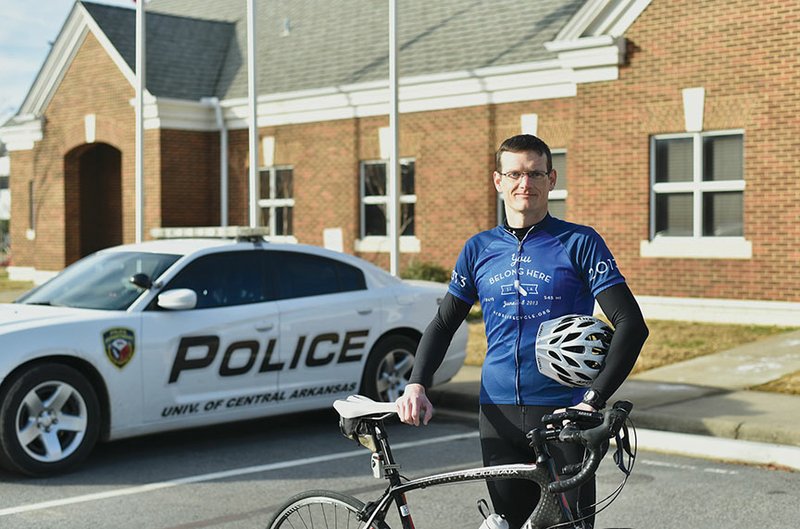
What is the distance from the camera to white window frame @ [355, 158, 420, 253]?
20.3 m

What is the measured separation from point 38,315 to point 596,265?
5.25 meters

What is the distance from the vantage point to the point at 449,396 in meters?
10.5

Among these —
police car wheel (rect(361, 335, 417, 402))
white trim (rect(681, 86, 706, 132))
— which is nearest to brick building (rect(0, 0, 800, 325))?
white trim (rect(681, 86, 706, 132))

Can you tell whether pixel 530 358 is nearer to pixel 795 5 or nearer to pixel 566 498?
pixel 566 498

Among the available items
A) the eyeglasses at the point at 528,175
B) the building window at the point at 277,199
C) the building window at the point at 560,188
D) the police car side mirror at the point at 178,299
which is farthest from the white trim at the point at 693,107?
the eyeglasses at the point at 528,175

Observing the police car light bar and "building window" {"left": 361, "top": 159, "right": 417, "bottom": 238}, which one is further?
"building window" {"left": 361, "top": 159, "right": 417, "bottom": 238}

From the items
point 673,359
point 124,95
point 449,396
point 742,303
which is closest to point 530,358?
point 449,396

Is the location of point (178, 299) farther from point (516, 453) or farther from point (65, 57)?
point (65, 57)

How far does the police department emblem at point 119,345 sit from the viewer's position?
7.71 meters

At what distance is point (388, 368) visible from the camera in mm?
9297

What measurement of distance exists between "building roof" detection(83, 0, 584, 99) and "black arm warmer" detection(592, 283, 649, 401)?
1538 centimetres

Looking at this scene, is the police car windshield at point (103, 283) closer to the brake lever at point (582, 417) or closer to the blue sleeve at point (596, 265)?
the blue sleeve at point (596, 265)

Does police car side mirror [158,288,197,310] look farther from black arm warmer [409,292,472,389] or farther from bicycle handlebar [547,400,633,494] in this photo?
bicycle handlebar [547,400,633,494]

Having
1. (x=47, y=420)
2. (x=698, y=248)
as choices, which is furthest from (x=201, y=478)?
(x=698, y=248)
